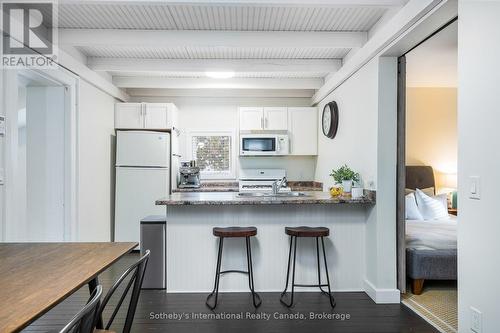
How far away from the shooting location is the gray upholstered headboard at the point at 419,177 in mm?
5023

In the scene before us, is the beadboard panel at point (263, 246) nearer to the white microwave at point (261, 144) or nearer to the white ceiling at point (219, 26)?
the white ceiling at point (219, 26)

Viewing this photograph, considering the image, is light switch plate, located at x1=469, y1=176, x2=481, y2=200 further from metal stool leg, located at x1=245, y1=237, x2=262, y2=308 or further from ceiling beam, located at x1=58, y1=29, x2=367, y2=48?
ceiling beam, located at x1=58, y1=29, x2=367, y2=48

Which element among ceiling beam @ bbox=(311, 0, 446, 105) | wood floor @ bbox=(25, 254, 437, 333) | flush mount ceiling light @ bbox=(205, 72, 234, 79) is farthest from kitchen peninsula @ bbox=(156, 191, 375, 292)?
flush mount ceiling light @ bbox=(205, 72, 234, 79)

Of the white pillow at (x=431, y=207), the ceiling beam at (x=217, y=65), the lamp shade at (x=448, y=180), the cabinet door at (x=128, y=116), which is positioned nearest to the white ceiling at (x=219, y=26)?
the ceiling beam at (x=217, y=65)

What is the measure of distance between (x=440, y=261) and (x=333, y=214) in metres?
1.08

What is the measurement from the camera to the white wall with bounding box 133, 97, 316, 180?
551cm

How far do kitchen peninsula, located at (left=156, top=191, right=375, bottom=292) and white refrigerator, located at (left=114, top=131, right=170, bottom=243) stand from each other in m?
1.65

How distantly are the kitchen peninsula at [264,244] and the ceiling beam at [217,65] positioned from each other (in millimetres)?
1829

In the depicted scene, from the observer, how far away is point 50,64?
3.18m

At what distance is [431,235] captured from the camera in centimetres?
329

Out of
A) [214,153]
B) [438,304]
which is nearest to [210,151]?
[214,153]

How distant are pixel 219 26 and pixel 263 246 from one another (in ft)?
7.33

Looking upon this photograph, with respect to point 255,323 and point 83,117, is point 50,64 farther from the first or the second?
point 255,323

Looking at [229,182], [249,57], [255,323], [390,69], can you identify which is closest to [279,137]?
[229,182]
